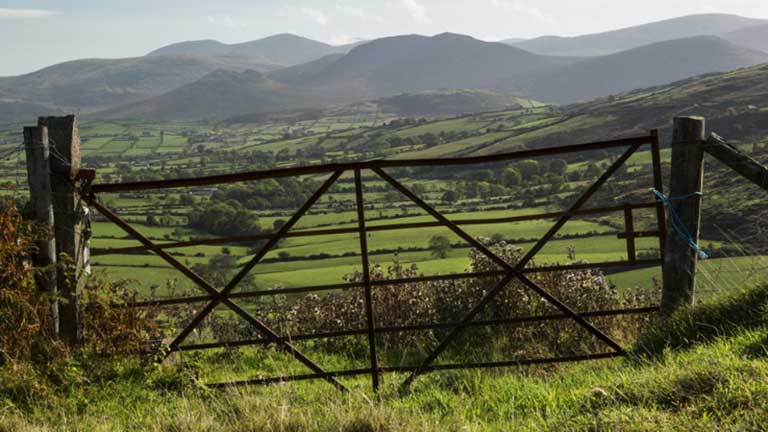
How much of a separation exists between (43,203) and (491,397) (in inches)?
154

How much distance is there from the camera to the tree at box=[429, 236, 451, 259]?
3630cm

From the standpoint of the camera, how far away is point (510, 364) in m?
5.44

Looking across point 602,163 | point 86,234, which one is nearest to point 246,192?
point 602,163

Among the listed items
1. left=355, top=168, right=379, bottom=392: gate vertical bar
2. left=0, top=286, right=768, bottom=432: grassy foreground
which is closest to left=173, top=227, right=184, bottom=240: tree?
left=0, top=286, right=768, bottom=432: grassy foreground

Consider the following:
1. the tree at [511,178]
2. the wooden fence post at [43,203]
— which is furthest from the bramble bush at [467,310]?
the tree at [511,178]

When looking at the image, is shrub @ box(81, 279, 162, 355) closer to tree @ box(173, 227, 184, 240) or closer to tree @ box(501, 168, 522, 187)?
tree @ box(173, 227, 184, 240)

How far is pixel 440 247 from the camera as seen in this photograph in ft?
122

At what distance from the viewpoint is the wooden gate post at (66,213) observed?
18.5ft

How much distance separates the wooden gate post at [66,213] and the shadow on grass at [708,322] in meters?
4.57

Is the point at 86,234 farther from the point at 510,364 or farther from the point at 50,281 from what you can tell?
the point at 510,364

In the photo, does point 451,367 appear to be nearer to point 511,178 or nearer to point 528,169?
point 511,178

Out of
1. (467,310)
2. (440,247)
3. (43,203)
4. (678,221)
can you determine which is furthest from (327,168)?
(440,247)

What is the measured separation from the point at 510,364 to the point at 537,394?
87 centimetres

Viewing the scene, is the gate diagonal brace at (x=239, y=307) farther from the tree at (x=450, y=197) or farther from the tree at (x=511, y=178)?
the tree at (x=511, y=178)
